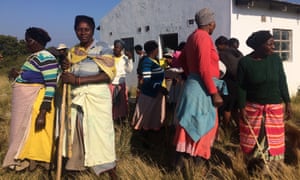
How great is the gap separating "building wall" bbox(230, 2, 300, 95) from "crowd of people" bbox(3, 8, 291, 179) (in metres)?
5.38

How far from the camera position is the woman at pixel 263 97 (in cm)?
330

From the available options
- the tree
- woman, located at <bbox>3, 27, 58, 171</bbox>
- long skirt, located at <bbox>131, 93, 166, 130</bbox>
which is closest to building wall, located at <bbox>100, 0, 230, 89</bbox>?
long skirt, located at <bbox>131, 93, 166, 130</bbox>

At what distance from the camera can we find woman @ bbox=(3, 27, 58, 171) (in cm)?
355

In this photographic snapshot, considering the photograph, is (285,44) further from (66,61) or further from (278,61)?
(66,61)

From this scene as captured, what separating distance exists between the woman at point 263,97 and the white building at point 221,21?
5286 mm

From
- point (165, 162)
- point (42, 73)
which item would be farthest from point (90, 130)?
point (165, 162)

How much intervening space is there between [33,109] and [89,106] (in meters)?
0.75

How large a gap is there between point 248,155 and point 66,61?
7.14ft

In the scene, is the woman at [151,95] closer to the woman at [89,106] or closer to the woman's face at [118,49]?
the woman at [89,106]

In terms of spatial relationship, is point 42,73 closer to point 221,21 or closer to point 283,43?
point 221,21

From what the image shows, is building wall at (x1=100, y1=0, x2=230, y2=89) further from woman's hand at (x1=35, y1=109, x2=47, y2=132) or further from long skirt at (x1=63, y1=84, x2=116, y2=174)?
woman's hand at (x1=35, y1=109, x2=47, y2=132)

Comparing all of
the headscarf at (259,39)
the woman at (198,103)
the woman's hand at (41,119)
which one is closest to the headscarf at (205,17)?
the woman at (198,103)

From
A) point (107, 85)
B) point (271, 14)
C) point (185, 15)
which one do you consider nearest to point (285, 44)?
point (271, 14)

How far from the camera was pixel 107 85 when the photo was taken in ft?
11.2
